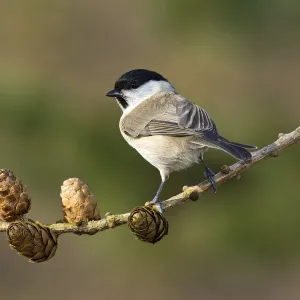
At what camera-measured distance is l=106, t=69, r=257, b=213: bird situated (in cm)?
233

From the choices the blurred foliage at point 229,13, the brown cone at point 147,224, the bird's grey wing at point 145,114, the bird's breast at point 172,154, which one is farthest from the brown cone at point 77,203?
the blurred foliage at point 229,13

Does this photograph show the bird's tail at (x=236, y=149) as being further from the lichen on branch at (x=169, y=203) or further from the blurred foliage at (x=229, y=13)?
the blurred foliage at (x=229, y=13)

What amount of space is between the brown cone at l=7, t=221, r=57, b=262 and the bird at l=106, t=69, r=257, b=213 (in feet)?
2.31

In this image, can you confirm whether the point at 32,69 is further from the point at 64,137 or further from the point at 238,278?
the point at 238,278

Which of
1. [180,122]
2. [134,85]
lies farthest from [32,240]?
[134,85]

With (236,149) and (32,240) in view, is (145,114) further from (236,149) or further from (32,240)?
(32,240)

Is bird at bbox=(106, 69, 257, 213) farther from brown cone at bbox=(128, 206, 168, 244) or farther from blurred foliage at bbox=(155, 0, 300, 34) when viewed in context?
blurred foliage at bbox=(155, 0, 300, 34)

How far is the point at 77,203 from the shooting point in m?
1.51

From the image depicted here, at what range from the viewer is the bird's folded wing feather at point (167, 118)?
7.80ft

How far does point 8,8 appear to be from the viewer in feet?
28.5

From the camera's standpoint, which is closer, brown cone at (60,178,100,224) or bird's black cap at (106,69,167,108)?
brown cone at (60,178,100,224)

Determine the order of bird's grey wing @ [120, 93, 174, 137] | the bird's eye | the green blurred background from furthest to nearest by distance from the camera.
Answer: the green blurred background < the bird's eye < bird's grey wing @ [120, 93, 174, 137]

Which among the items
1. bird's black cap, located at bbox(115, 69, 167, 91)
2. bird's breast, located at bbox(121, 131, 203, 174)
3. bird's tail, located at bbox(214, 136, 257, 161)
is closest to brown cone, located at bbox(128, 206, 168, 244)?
bird's tail, located at bbox(214, 136, 257, 161)

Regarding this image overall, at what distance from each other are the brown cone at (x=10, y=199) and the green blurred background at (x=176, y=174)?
238cm
